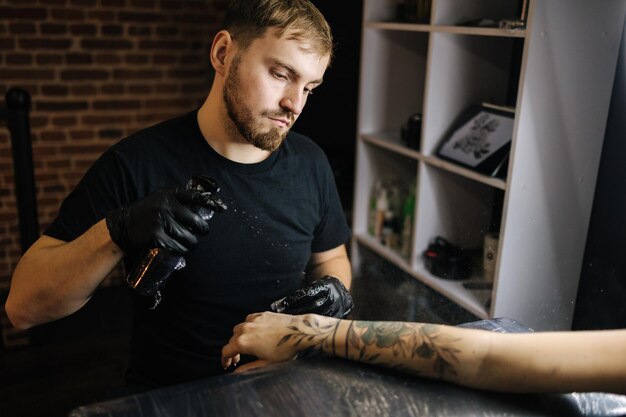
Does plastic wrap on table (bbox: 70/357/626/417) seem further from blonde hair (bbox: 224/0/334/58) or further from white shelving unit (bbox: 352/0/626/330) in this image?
white shelving unit (bbox: 352/0/626/330)

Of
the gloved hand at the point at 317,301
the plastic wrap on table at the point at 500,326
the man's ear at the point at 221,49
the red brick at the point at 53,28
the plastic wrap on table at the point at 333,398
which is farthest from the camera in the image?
the red brick at the point at 53,28

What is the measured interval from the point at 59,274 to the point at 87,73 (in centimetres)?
194

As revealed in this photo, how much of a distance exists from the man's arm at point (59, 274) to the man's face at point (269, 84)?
0.40 metres

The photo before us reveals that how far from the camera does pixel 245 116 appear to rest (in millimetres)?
1352

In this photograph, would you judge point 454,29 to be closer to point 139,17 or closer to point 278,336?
point 278,336

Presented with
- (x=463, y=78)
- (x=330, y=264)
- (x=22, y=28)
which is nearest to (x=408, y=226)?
(x=463, y=78)

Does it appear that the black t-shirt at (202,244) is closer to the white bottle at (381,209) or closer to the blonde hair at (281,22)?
the blonde hair at (281,22)

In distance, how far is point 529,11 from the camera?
1703 mm

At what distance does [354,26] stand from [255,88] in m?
1.62

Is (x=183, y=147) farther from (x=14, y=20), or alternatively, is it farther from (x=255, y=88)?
(x=14, y=20)

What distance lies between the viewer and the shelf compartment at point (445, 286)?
2.08 meters

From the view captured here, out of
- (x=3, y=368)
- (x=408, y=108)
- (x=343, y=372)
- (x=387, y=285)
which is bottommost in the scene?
(x=3, y=368)

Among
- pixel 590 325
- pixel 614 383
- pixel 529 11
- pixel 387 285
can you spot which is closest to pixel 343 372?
pixel 614 383

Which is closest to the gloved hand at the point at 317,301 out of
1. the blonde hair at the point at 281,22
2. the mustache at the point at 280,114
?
the mustache at the point at 280,114
